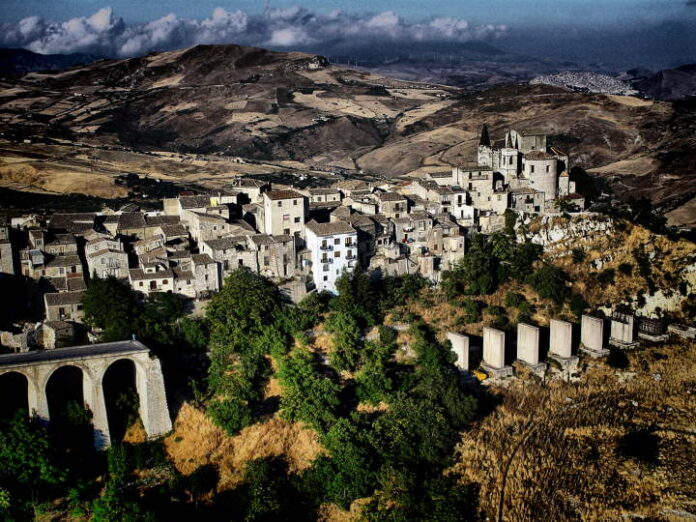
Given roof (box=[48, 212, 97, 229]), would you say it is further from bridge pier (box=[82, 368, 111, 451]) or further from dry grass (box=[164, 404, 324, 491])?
dry grass (box=[164, 404, 324, 491])

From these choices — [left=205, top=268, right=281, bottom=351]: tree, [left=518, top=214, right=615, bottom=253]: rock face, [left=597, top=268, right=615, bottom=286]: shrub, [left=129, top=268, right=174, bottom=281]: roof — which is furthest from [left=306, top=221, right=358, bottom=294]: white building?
[left=597, top=268, right=615, bottom=286]: shrub

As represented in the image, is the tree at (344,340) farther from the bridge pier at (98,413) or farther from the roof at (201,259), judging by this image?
the bridge pier at (98,413)

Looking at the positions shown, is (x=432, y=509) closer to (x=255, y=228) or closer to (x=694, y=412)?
(x=694, y=412)

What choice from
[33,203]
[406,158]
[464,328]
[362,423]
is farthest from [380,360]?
[406,158]

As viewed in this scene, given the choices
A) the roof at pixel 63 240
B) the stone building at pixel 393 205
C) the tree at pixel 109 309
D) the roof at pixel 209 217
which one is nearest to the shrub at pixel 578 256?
the stone building at pixel 393 205

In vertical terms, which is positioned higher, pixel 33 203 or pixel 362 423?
pixel 33 203

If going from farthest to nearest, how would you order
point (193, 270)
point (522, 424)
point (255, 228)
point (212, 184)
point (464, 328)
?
point (212, 184)
point (255, 228)
point (464, 328)
point (193, 270)
point (522, 424)
